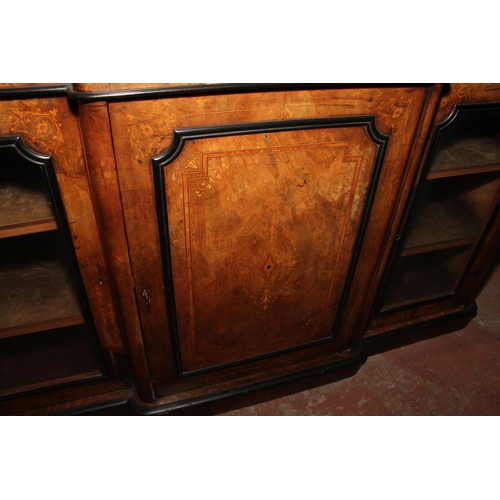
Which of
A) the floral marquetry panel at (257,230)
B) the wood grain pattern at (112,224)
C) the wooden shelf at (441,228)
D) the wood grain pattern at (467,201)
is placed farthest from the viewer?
Answer: the wooden shelf at (441,228)

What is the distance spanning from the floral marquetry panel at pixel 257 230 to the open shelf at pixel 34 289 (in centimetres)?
31

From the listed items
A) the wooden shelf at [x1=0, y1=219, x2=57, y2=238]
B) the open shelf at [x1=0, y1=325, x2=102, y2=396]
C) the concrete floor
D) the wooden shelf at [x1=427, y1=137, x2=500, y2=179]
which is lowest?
the concrete floor

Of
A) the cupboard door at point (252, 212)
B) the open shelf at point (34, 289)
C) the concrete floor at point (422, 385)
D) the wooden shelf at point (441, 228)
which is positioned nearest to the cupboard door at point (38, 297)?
the open shelf at point (34, 289)

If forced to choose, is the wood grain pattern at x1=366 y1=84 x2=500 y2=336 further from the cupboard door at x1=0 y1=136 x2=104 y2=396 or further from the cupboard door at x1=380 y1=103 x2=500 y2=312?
the cupboard door at x1=0 y1=136 x2=104 y2=396

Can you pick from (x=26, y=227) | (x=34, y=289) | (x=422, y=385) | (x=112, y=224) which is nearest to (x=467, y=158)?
(x=422, y=385)

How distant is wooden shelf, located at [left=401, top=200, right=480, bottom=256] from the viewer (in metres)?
1.35

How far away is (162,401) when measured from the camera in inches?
49.4

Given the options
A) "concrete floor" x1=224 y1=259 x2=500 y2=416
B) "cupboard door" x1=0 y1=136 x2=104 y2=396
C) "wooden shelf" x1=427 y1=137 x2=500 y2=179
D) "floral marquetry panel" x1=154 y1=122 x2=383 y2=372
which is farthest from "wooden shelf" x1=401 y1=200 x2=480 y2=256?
"cupboard door" x1=0 y1=136 x2=104 y2=396

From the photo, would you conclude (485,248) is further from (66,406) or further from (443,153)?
(66,406)

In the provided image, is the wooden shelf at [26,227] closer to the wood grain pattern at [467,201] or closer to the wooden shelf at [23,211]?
the wooden shelf at [23,211]

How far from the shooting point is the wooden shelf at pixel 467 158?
44.8 inches

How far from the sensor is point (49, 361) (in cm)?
118

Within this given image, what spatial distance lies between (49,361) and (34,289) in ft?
0.75

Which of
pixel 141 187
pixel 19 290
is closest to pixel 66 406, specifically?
pixel 19 290
